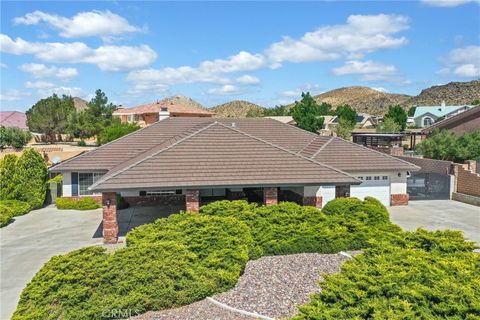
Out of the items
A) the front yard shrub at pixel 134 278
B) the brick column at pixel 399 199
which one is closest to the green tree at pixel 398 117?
the brick column at pixel 399 199

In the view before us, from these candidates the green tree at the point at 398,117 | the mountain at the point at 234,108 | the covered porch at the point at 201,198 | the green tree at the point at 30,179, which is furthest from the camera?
the mountain at the point at 234,108

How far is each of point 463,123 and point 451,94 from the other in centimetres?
9410

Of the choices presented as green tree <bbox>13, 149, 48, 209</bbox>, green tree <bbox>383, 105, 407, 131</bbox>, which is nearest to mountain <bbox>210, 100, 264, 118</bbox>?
green tree <bbox>383, 105, 407, 131</bbox>

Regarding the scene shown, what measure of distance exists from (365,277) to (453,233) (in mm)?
4719

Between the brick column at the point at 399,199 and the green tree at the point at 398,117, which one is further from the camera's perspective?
the green tree at the point at 398,117

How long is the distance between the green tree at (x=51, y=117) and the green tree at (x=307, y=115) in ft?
109

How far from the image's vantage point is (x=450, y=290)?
709 centimetres

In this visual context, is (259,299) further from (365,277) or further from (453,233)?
(453,233)

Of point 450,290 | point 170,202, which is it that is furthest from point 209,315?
point 170,202

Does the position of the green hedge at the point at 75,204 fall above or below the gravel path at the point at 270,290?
above

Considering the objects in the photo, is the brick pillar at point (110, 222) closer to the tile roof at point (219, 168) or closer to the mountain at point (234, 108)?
the tile roof at point (219, 168)

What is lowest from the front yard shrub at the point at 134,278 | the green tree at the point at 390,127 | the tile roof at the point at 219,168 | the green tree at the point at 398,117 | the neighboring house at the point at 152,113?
the front yard shrub at the point at 134,278

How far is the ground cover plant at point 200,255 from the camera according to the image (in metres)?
9.21

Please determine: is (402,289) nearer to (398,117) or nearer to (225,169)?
(225,169)
